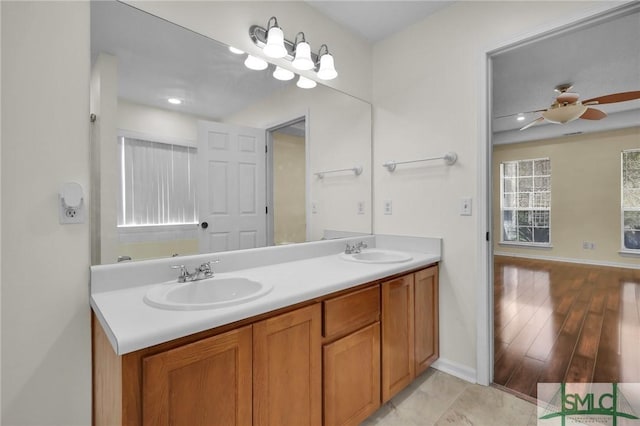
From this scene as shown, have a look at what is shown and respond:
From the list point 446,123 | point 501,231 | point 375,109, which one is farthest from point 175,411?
point 501,231

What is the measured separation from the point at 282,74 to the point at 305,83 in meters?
0.19

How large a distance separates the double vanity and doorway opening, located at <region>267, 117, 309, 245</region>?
0.13 m

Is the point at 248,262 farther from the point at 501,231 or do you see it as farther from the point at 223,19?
the point at 501,231

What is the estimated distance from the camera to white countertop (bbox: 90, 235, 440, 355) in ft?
2.71

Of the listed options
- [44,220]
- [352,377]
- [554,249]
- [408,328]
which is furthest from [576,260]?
[44,220]

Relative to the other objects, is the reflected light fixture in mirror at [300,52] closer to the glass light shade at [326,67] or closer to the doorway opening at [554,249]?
the glass light shade at [326,67]

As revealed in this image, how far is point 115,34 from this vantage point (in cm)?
126

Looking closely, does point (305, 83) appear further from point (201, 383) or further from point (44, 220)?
point (201, 383)

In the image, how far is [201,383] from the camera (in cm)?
91

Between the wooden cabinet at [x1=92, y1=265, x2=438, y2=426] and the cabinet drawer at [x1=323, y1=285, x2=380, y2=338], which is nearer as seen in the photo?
the wooden cabinet at [x1=92, y1=265, x2=438, y2=426]

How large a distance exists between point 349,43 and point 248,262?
181 cm

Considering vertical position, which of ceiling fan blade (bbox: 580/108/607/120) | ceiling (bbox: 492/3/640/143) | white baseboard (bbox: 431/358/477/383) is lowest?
white baseboard (bbox: 431/358/477/383)

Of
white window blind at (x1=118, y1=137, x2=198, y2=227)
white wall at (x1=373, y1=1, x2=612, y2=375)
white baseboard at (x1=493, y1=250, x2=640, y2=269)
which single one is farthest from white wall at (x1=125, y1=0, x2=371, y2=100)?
white baseboard at (x1=493, y1=250, x2=640, y2=269)

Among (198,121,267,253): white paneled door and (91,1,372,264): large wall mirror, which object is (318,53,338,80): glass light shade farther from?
(198,121,267,253): white paneled door
